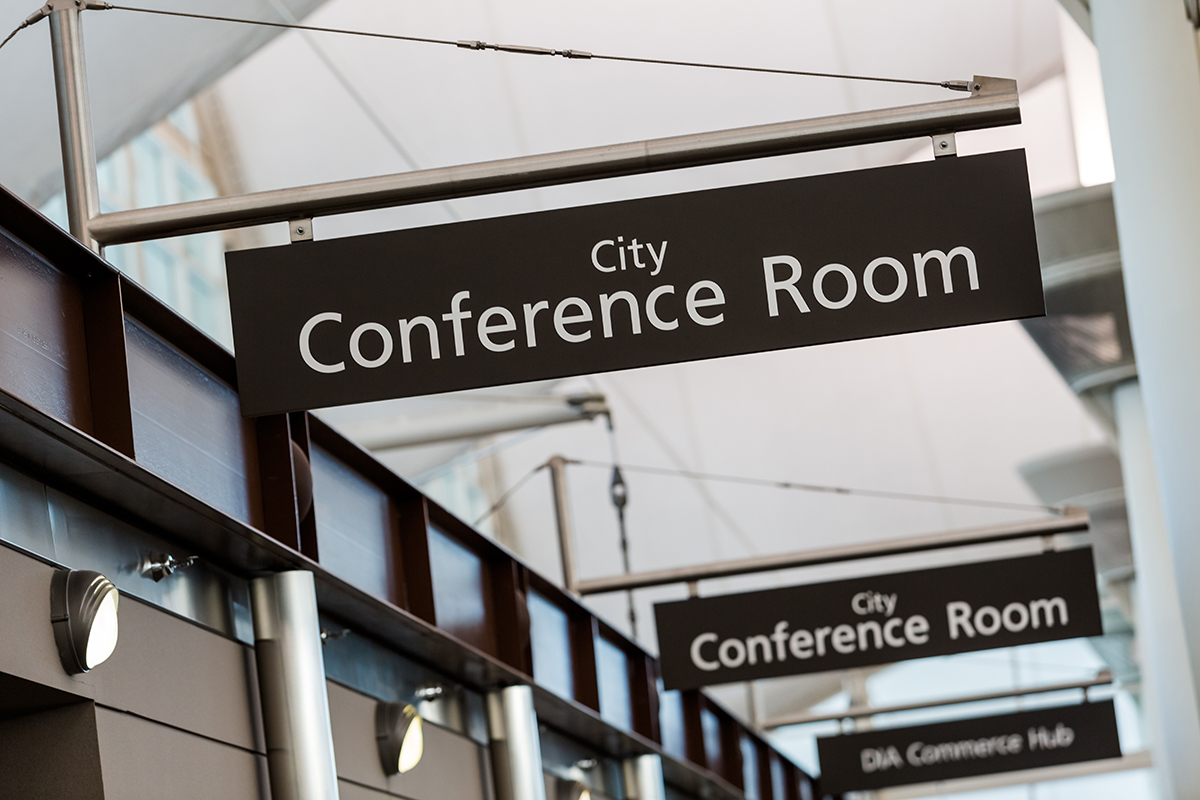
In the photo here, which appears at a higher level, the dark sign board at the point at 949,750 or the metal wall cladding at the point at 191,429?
the metal wall cladding at the point at 191,429

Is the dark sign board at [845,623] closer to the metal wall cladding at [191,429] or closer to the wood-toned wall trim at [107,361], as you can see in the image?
the metal wall cladding at [191,429]

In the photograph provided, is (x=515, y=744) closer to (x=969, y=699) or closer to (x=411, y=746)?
(x=411, y=746)

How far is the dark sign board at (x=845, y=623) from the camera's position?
9352 millimetres

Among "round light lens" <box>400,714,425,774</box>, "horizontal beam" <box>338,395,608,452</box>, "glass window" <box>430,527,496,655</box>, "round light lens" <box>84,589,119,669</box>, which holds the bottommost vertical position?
"round light lens" <box>400,714,425,774</box>

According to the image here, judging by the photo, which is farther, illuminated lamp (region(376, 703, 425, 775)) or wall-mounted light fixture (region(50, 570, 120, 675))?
illuminated lamp (region(376, 703, 425, 775))

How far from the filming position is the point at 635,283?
473cm

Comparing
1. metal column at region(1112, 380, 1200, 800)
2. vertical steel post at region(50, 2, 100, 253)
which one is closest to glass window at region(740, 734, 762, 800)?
metal column at region(1112, 380, 1200, 800)

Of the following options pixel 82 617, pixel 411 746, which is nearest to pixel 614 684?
pixel 411 746

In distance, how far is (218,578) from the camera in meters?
6.14

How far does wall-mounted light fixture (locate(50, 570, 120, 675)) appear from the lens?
4844 mm

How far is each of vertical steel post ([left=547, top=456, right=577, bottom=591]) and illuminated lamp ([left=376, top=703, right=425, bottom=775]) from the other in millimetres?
3857

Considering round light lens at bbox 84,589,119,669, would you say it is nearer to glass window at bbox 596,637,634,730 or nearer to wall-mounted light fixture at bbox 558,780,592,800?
wall-mounted light fixture at bbox 558,780,592,800

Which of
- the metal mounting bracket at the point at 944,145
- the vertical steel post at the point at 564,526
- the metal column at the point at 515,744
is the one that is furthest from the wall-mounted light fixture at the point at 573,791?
the metal mounting bracket at the point at 944,145

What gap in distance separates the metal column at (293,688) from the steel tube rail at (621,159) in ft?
5.62
